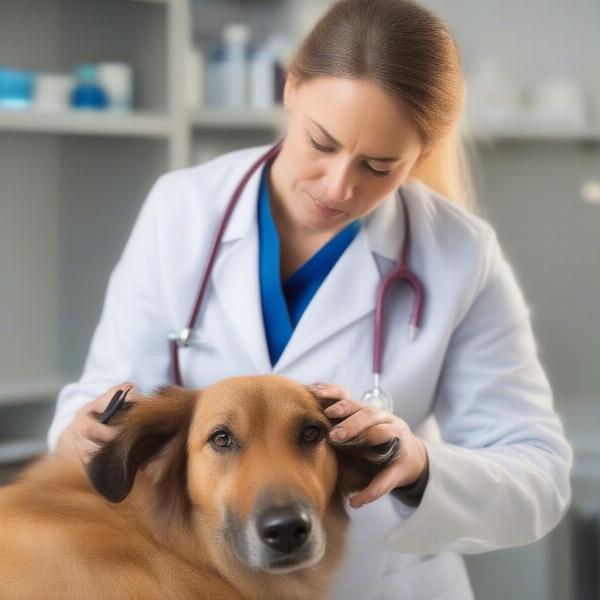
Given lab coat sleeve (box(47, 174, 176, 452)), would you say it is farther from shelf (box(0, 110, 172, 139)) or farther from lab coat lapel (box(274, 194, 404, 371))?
shelf (box(0, 110, 172, 139))

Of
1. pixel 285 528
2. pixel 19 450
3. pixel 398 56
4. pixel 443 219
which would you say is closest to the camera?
Result: pixel 285 528

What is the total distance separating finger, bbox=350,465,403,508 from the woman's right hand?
7.8 inches

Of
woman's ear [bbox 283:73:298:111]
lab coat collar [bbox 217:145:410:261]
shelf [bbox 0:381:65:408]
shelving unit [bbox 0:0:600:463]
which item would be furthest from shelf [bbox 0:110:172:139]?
woman's ear [bbox 283:73:298:111]

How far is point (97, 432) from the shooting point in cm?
74

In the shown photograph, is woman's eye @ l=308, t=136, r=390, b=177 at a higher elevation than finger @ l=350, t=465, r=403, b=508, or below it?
higher

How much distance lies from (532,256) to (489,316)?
1.29m

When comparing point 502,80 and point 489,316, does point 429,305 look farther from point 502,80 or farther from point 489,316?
point 502,80

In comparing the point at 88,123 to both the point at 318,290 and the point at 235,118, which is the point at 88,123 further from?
the point at 318,290

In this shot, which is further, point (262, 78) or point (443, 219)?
point (262, 78)

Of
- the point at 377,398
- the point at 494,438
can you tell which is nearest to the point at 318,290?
the point at 377,398

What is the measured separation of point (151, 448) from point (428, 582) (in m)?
0.41

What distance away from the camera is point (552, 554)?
1907mm

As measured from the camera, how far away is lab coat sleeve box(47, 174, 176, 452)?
1.00 m

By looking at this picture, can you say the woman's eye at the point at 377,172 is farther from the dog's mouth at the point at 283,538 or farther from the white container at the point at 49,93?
the white container at the point at 49,93
